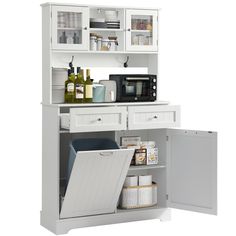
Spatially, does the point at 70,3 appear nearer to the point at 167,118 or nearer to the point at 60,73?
the point at 60,73

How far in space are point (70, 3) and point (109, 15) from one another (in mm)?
511

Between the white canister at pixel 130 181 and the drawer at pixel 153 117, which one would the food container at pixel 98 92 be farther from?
the white canister at pixel 130 181

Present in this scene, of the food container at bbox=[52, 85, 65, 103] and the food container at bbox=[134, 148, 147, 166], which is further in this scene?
the food container at bbox=[134, 148, 147, 166]

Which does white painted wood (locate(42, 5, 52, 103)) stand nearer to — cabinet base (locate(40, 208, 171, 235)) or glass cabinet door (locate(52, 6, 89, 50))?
glass cabinet door (locate(52, 6, 89, 50))

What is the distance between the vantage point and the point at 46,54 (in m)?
7.01

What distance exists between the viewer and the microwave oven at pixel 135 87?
7.26 metres

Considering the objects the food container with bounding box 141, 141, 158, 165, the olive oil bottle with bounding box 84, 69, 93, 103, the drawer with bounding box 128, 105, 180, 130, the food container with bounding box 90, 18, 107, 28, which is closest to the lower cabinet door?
the drawer with bounding box 128, 105, 180, 130

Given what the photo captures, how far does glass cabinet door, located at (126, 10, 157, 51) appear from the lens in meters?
7.32

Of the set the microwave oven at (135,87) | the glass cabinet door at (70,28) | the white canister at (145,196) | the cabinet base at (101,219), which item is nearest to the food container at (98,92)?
the microwave oven at (135,87)

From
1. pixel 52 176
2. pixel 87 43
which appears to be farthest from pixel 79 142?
pixel 87 43

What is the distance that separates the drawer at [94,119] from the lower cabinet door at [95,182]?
0.28 m

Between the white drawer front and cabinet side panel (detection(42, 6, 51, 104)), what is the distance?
0.46 meters

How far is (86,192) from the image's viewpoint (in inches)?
269

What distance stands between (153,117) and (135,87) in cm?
42
